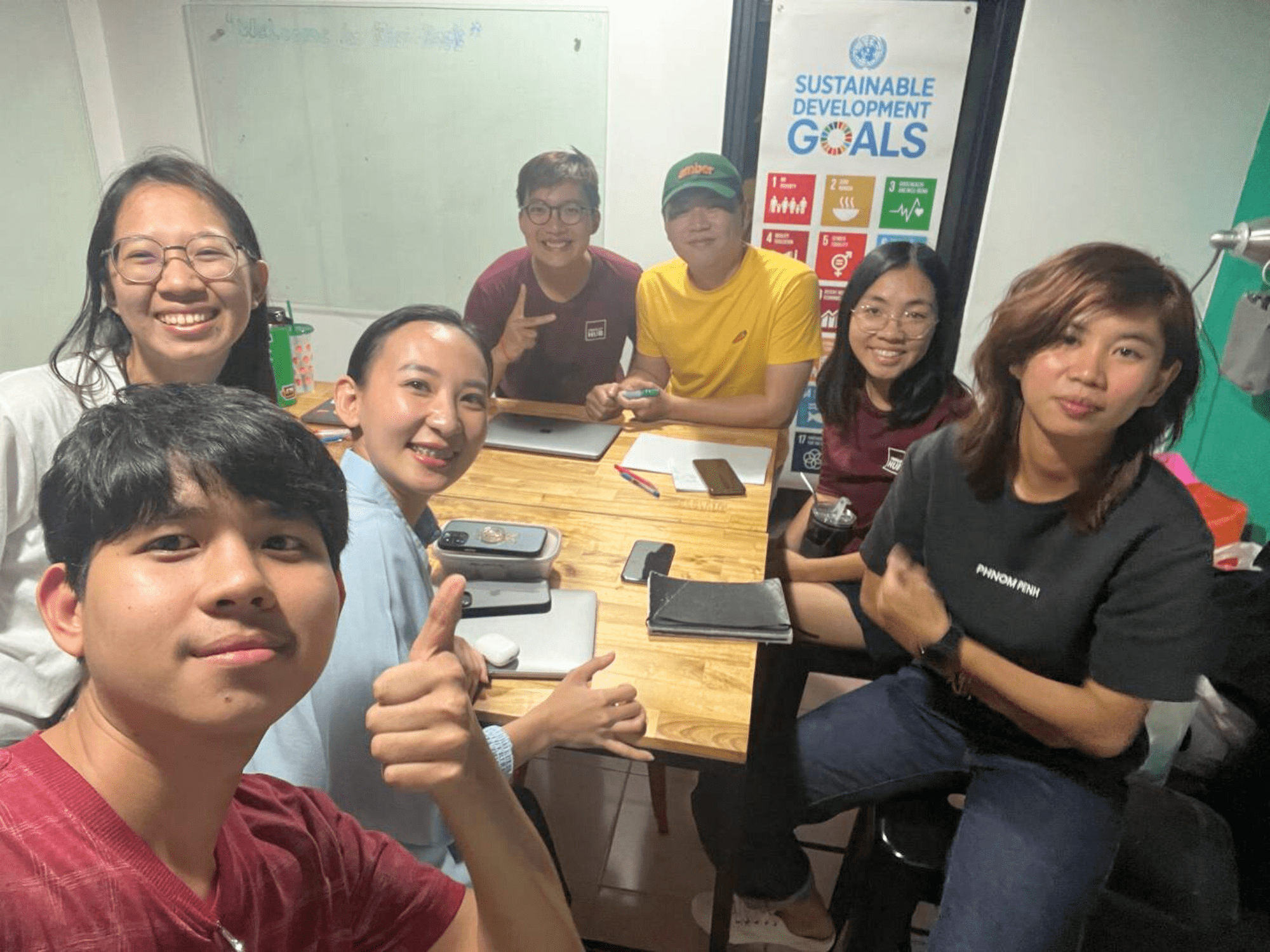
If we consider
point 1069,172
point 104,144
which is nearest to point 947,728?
point 1069,172

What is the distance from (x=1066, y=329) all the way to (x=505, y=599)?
1008mm

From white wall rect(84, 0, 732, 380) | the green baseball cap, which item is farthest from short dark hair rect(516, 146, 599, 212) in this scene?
white wall rect(84, 0, 732, 380)

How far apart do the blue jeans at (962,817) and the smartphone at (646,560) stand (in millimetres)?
408

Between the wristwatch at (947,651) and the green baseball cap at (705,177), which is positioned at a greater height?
the green baseball cap at (705,177)

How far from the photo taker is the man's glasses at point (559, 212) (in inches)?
94.0

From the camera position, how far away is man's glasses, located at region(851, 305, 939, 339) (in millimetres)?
1889

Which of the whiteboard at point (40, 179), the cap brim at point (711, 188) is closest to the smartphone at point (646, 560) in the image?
the cap brim at point (711, 188)

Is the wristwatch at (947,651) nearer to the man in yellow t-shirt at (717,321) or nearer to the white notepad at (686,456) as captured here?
the white notepad at (686,456)

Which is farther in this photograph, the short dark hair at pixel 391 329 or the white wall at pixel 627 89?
the white wall at pixel 627 89

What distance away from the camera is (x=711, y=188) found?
7.61 ft

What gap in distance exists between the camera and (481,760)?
0.67m

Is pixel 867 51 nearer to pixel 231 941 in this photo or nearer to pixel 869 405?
pixel 869 405

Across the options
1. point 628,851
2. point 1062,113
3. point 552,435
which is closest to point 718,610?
point 628,851

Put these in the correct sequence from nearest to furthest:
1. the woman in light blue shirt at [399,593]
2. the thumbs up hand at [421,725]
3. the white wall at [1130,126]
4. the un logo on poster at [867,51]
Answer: the thumbs up hand at [421,725] → the woman in light blue shirt at [399,593] → the white wall at [1130,126] → the un logo on poster at [867,51]
